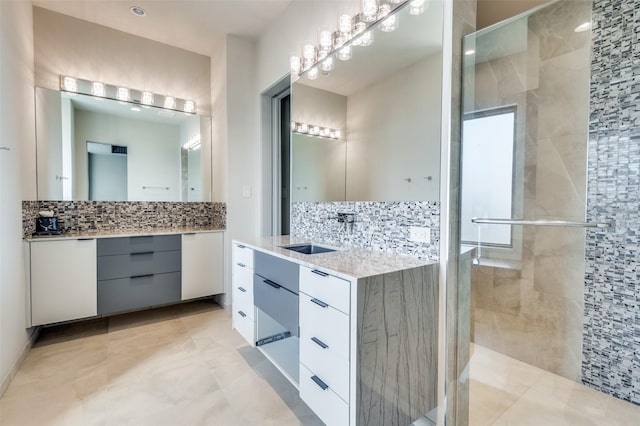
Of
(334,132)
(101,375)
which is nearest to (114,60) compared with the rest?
(334,132)

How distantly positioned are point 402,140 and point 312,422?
5.38 feet

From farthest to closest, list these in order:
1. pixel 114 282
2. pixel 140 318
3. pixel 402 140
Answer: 1. pixel 140 318
2. pixel 114 282
3. pixel 402 140

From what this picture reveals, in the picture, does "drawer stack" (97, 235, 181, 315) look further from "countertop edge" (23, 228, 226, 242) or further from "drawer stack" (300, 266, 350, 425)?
"drawer stack" (300, 266, 350, 425)

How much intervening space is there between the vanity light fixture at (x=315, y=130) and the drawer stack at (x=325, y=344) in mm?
1185

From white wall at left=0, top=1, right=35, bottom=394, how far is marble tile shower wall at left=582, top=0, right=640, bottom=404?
3.52 metres

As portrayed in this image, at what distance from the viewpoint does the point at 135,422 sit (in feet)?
5.05

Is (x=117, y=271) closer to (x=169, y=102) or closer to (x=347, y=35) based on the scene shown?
(x=169, y=102)

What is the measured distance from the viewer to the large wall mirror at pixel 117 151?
2.68m

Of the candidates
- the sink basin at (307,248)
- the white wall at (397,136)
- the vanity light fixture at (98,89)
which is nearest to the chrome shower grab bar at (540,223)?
the white wall at (397,136)

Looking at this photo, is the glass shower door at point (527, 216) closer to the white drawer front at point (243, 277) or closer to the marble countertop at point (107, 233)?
the white drawer front at point (243, 277)

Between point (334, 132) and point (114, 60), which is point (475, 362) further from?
point (114, 60)

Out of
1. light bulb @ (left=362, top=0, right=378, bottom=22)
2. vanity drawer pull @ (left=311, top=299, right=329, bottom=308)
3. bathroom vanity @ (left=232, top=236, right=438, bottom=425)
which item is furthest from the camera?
light bulb @ (left=362, top=0, right=378, bottom=22)

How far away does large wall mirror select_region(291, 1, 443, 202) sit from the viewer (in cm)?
157

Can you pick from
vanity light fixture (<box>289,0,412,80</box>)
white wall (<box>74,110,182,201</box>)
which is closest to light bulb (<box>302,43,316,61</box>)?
vanity light fixture (<box>289,0,412,80</box>)
